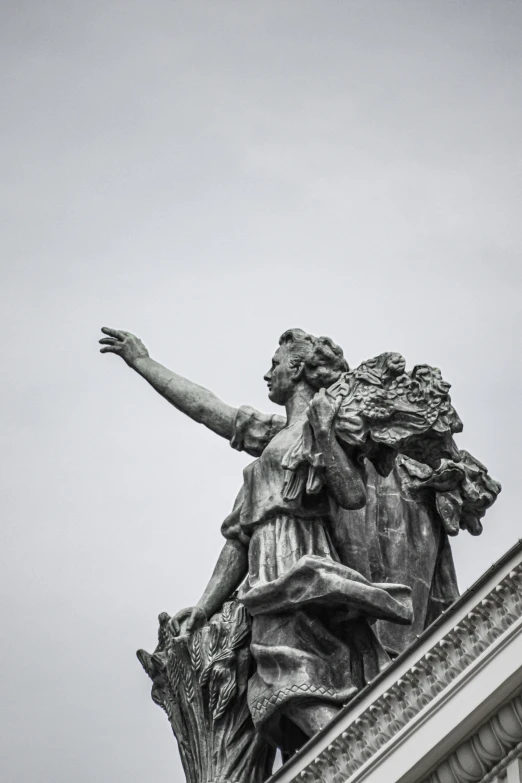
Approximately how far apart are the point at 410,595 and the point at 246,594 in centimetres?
129

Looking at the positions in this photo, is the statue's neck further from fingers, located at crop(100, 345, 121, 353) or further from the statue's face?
fingers, located at crop(100, 345, 121, 353)

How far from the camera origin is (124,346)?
20422mm

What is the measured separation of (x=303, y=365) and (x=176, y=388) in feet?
6.11

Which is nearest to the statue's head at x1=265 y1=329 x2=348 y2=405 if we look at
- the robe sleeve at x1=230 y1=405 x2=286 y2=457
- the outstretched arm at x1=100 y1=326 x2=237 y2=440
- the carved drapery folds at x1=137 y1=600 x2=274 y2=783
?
the robe sleeve at x1=230 y1=405 x2=286 y2=457

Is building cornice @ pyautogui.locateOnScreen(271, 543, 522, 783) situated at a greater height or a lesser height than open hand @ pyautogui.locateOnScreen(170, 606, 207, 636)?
lesser

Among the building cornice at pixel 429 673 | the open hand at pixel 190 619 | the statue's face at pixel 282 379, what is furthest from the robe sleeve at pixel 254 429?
the building cornice at pixel 429 673

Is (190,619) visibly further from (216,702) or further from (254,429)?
(254,429)

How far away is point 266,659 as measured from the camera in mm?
16703

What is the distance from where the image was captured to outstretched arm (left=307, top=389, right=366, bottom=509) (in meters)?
16.9

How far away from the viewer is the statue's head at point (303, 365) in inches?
721

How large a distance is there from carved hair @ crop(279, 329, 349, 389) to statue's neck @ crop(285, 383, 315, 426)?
63mm

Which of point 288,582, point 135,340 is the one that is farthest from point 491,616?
point 135,340

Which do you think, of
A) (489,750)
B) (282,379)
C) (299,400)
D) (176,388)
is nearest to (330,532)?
(299,400)

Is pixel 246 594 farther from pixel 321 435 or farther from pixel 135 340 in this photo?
pixel 135 340
